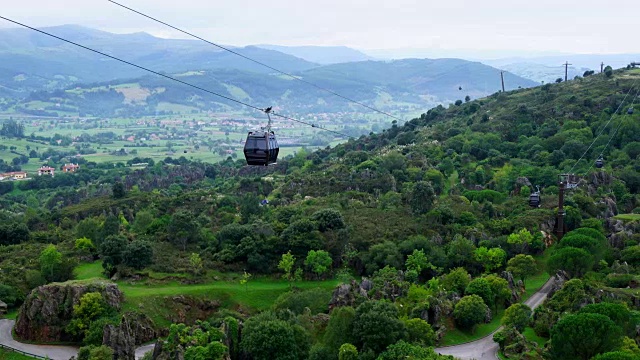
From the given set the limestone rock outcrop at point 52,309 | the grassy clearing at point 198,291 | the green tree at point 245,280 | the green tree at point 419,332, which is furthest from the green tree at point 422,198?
the limestone rock outcrop at point 52,309

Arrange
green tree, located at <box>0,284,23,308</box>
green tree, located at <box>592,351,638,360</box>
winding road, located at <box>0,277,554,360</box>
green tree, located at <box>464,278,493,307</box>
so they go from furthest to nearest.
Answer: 1. green tree, located at <box>0,284,23,308</box>
2. green tree, located at <box>464,278,493,307</box>
3. winding road, located at <box>0,277,554,360</box>
4. green tree, located at <box>592,351,638,360</box>

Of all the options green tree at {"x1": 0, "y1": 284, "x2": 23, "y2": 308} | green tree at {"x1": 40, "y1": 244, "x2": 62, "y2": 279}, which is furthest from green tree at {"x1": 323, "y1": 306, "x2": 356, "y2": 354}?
green tree at {"x1": 0, "y1": 284, "x2": 23, "y2": 308}

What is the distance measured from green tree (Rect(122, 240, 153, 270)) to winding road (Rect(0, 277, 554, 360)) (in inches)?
351

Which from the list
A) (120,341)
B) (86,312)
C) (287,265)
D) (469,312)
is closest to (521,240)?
(469,312)

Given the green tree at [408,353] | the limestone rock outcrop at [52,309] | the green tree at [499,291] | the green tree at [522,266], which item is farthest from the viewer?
the green tree at [522,266]

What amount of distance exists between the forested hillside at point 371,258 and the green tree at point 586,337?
76 mm

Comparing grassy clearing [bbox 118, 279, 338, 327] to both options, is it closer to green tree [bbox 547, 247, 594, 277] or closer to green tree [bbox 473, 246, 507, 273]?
green tree [bbox 473, 246, 507, 273]

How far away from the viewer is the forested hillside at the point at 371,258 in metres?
38.5

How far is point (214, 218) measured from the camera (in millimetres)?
70938

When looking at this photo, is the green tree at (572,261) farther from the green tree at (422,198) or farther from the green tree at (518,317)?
the green tree at (422,198)

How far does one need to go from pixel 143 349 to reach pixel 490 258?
2603 centimetres

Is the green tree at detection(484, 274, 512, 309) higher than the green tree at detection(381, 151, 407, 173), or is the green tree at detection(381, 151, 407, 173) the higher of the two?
the green tree at detection(381, 151, 407, 173)

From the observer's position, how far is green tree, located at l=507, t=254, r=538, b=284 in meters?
50.6

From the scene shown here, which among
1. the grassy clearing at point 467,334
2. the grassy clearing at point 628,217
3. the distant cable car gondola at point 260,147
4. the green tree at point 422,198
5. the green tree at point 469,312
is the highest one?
the distant cable car gondola at point 260,147
